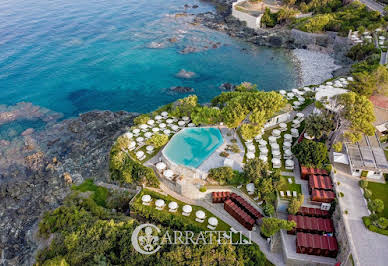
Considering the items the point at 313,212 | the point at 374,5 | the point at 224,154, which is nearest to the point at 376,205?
the point at 313,212

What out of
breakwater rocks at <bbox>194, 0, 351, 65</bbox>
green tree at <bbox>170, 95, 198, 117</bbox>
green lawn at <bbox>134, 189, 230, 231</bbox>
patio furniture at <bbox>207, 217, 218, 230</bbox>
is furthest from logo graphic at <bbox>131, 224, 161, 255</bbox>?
breakwater rocks at <bbox>194, 0, 351, 65</bbox>

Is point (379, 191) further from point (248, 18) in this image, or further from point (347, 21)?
point (248, 18)

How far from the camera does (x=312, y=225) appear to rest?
28141mm

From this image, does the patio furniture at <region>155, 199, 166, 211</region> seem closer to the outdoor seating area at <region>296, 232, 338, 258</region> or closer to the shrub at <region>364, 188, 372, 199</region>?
the outdoor seating area at <region>296, 232, 338, 258</region>

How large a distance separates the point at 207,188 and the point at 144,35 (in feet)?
196

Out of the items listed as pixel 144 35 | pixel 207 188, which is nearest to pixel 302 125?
pixel 207 188

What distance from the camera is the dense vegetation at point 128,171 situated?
34281 mm

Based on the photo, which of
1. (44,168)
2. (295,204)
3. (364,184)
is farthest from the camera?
(44,168)

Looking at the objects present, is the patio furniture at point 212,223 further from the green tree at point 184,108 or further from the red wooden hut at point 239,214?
the green tree at point 184,108

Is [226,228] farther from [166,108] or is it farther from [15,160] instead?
[15,160]

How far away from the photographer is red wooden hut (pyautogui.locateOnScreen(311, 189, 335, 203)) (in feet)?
95.9

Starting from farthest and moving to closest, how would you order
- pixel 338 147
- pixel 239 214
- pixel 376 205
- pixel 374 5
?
1. pixel 374 5
2. pixel 338 147
3. pixel 239 214
4. pixel 376 205

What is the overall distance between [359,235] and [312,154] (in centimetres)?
1015

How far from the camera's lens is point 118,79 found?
6219 centimetres
